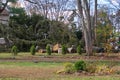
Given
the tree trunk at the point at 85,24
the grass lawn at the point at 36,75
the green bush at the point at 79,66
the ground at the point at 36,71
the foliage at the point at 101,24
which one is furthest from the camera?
the foliage at the point at 101,24

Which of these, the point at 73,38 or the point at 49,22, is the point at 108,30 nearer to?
the point at 73,38

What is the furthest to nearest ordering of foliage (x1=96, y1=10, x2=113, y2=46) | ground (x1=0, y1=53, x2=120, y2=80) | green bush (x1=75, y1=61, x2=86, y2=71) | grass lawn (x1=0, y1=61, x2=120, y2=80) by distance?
1. foliage (x1=96, y1=10, x2=113, y2=46)
2. green bush (x1=75, y1=61, x2=86, y2=71)
3. ground (x1=0, y1=53, x2=120, y2=80)
4. grass lawn (x1=0, y1=61, x2=120, y2=80)

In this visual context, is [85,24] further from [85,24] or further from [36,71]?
[36,71]

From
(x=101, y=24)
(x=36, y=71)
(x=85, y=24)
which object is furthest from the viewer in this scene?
(x=101, y=24)

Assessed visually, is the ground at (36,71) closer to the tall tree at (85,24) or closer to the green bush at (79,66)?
the green bush at (79,66)

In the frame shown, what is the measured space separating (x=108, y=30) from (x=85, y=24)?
373 cm

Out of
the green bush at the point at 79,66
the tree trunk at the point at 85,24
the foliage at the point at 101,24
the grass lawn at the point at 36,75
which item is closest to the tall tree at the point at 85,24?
the tree trunk at the point at 85,24

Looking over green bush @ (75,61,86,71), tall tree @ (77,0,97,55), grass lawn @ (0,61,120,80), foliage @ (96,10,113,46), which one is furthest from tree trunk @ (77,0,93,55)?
green bush @ (75,61,86,71)

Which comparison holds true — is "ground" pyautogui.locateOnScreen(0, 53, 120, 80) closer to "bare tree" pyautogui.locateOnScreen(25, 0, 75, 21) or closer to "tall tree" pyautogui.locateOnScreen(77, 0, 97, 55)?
"tall tree" pyautogui.locateOnScreen(77, 0, 97, 55)

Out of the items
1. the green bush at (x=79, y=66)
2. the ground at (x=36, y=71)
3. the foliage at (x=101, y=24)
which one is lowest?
the ground at (x=36, y=71)

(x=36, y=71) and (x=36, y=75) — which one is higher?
(x=36, y=75)

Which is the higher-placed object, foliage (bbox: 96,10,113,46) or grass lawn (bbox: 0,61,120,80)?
foliage (bbox: 96,10,113,46)

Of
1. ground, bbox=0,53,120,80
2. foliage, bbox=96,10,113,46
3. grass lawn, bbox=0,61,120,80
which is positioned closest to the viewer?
grass lawn, bbox=0,61,120,80

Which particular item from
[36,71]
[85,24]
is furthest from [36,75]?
[85,24]
